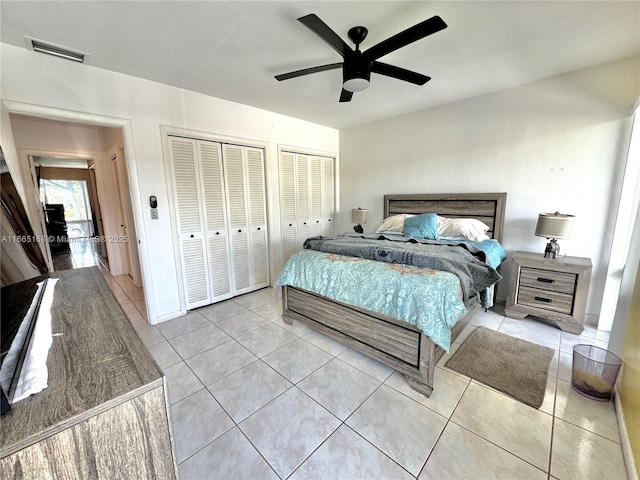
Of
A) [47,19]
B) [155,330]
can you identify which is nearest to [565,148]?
[47,19]

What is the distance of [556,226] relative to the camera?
248cm

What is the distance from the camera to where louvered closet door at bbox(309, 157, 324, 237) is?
4.32 m

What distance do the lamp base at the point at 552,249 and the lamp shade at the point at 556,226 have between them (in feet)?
0.56

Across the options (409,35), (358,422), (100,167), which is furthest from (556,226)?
(100,167)

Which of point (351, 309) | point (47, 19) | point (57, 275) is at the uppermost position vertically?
point (47, 19)

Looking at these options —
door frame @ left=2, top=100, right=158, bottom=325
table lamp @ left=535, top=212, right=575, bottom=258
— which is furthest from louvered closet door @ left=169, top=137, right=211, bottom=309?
table lamp @ left=535, top=212, right=575, bottom=258

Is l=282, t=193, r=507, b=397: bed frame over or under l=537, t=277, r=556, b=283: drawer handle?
under

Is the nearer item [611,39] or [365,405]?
[365,405]

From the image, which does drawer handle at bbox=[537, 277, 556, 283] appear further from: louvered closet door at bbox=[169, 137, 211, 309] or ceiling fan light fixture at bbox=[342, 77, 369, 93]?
louvered closet door at bbox=[169, 137, 211, 309]

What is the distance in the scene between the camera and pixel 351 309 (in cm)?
217

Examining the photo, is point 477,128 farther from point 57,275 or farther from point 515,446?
point 57,275

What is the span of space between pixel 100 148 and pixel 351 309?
15.8 feet

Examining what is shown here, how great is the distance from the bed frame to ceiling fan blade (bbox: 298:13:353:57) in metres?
1.87

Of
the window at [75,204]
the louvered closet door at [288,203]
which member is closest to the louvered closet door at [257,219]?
the louvered closet door at [288,203]
